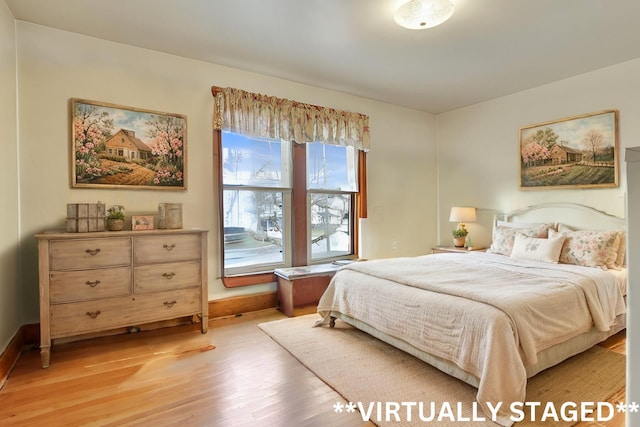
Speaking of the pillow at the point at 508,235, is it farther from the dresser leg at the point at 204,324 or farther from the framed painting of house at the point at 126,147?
the framed painting of house at the point at 126,147

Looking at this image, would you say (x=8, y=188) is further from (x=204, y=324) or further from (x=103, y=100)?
(x=204, y=324)

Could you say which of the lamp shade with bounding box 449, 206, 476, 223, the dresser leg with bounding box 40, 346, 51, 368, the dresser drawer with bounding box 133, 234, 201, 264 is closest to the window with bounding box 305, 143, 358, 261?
the lamp shade with bounding box 449, 206, 476, 223

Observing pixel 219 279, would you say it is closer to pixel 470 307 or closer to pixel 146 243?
pixel 146 243

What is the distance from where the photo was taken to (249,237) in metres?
3.66

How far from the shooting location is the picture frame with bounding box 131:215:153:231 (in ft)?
9.16

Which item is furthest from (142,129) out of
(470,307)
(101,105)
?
(470,307)

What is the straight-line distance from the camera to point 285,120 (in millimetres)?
3693

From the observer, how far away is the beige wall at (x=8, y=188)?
7.43 feet

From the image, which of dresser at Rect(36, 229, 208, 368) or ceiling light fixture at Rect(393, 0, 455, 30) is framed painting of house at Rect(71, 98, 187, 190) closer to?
dresser at Rect(36, 229, 208, 368)

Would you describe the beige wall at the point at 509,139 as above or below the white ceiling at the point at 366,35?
below

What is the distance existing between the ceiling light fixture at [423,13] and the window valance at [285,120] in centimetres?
164

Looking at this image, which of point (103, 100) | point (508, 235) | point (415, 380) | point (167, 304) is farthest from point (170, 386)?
point (508, 235)

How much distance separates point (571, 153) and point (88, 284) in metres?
4.85

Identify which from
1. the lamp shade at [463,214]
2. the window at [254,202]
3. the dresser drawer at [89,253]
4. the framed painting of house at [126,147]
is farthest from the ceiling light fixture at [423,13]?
the lamp shade at [463,214]
